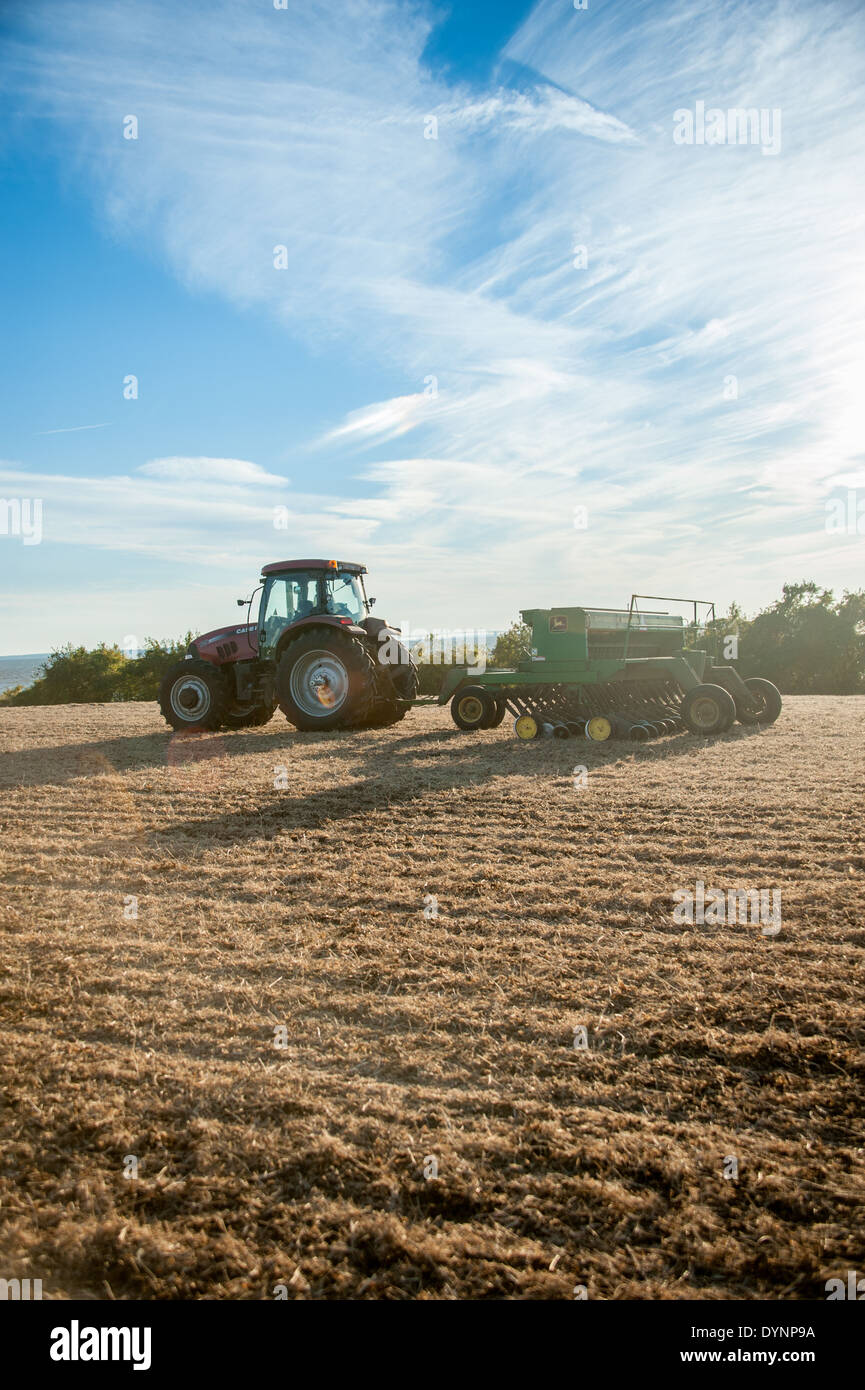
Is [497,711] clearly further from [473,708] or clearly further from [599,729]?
[599,729]

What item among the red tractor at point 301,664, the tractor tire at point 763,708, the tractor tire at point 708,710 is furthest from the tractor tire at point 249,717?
the tractor tire at point 763,708

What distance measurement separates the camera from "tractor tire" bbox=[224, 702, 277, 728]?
11.0m

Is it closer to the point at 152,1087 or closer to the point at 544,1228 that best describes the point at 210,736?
the point at 152,1087

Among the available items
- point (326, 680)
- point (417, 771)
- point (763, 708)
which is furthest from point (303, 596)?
point (763, 708)

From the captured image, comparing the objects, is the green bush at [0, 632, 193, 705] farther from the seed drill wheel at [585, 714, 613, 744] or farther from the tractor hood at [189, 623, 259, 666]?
the seed drill wheel at [585, 714, 613, 744]

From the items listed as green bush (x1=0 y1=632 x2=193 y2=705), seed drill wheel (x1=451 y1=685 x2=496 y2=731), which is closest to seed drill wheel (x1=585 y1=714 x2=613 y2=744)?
seed drill wheel (x1=451 y1=685 x2=496 y2=731)

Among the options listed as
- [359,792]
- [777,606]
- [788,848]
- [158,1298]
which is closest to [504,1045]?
[158,1298]

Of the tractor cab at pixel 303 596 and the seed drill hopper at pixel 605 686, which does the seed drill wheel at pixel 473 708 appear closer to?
the seed drill hopper at pixel 605 686

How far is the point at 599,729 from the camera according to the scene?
973cm

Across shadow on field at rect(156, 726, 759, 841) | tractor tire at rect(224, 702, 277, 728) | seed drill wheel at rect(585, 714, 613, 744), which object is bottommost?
shadow on field at rect(156, 726, 759, 841)

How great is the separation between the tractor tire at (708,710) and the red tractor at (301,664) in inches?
146

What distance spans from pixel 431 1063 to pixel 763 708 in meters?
10.3

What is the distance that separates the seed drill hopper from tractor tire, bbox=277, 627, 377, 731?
1.69 metres
